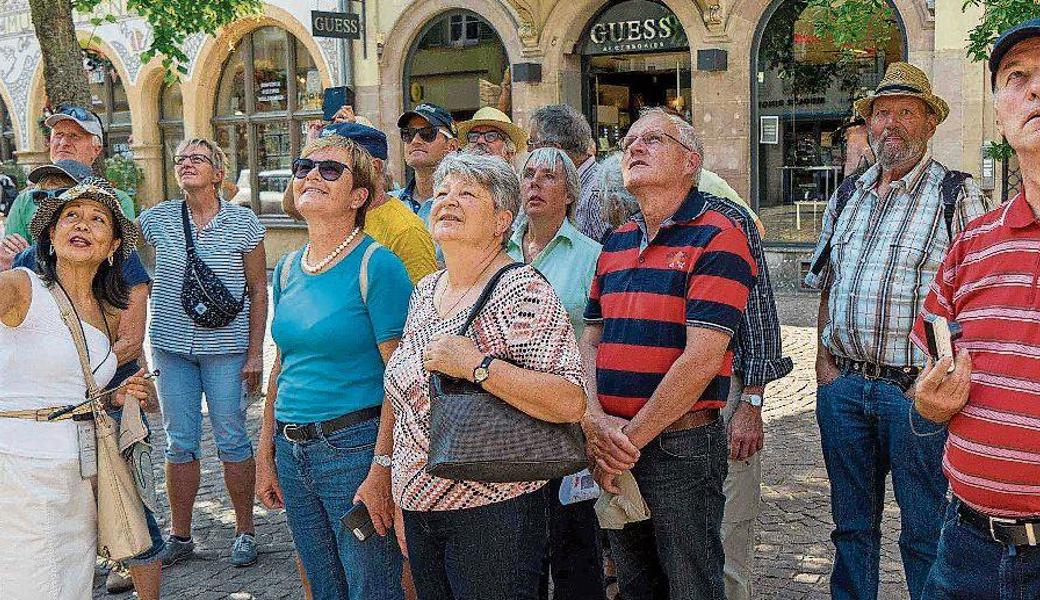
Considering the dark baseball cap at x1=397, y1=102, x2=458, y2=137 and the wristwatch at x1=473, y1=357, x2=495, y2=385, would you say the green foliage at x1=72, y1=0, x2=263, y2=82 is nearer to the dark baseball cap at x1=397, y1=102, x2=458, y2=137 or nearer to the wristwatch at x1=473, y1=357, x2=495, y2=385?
the dark baseball cap at x1=397, y1=102, x2=458, y2=137

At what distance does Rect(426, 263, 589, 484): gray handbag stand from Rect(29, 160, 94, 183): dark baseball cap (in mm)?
2829

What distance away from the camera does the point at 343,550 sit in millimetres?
3588

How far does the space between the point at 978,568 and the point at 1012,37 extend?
1.29 m

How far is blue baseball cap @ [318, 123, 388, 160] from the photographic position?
14.5 feet

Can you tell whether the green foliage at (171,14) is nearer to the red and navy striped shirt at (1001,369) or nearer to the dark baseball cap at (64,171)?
the dark baseball cap at (64,171)

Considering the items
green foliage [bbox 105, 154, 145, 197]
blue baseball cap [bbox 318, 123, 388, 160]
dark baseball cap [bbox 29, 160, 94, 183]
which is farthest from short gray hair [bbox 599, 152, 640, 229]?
green foliage [bbox 105, 154, 145, 197]

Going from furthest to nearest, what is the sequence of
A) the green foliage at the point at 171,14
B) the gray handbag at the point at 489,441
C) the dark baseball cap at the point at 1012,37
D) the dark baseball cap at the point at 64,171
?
the green foliage at the point at 171,14
the dark baseball cap at the point at 64,171
the gray handbag at the point at 489,441
the dark baseball cap at the point at 1012,37

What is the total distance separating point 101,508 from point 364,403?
1.15 m

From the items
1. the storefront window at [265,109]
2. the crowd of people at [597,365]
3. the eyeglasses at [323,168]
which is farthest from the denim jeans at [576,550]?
the storefront window at [265,109]

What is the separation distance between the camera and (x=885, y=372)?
3.94 m

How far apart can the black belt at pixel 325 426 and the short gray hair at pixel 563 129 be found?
241 centimetres

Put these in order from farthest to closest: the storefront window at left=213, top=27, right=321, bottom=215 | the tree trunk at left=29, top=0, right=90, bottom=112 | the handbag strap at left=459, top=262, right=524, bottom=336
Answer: the storefront window at left=213, top=27, right=321, bottom=215
the tree trunk at left=29, top=0, right=90, bottom=112
the handbag strap at left=459, top=262, right=524, bottom=336

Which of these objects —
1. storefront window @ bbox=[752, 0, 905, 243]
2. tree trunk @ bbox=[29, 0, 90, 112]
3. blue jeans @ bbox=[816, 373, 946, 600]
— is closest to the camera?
blue jeans @ bbox=[816, 373, 946, 600]

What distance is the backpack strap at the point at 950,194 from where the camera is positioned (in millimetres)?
3895
